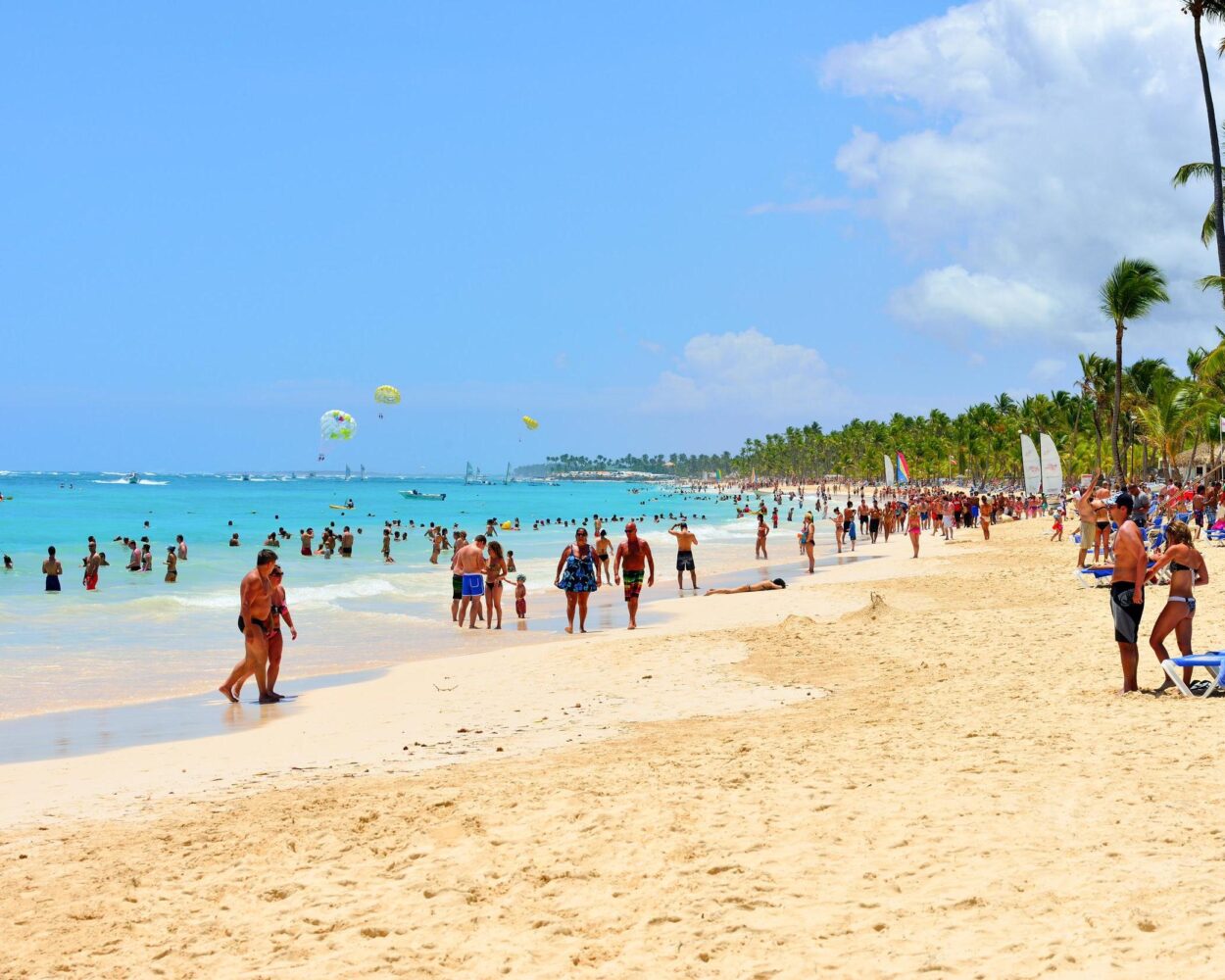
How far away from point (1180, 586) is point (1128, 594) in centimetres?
64

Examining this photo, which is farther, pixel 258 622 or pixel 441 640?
pixel 441 640

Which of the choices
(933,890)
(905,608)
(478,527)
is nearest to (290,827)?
(933,890)

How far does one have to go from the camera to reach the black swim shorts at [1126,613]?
7.79 metres

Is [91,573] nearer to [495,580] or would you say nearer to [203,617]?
[203,617]

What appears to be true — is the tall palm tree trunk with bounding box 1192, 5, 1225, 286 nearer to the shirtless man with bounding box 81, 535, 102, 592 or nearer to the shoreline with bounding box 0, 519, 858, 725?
the shoreline with bounding box 0, 519, 858, 725

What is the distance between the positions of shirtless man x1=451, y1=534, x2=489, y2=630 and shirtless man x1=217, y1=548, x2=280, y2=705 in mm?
5913

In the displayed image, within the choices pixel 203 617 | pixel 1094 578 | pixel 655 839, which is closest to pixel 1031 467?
pixel 1094 578

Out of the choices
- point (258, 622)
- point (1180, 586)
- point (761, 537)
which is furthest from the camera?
point (761, 537)

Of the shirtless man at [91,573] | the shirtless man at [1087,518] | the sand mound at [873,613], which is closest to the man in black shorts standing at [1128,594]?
the sand mound at [873,613]

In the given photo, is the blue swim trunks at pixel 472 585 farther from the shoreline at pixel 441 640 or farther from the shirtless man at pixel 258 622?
the shirtless man at pixel 258 622

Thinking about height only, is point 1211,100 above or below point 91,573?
above

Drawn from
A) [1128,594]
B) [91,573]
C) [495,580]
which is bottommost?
[91,573]

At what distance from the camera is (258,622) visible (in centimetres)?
988

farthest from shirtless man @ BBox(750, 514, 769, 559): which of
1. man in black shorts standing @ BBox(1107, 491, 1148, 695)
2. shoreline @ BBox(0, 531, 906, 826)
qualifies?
man in black shorts standing @ BBox(1107, 491, 1148, 695)
